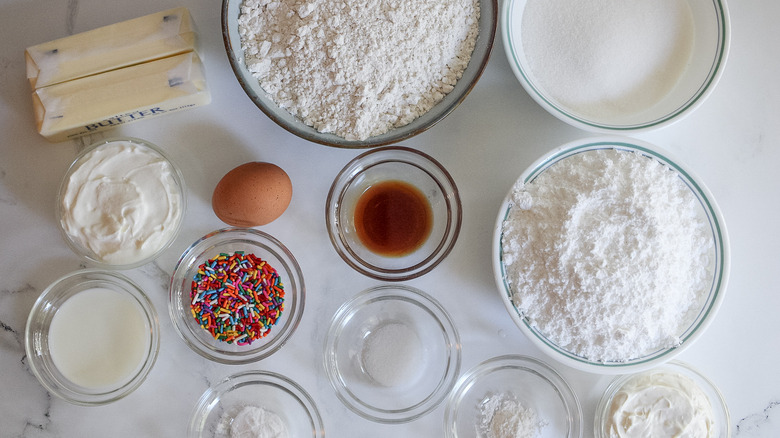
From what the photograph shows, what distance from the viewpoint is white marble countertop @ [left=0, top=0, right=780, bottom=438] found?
1.32 meters

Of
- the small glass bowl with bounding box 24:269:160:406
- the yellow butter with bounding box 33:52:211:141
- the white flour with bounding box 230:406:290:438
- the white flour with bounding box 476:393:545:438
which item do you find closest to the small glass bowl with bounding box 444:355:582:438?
the white flour with bounding box 476:393:545:438

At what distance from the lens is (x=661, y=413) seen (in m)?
1.24

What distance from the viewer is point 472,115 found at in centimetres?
134

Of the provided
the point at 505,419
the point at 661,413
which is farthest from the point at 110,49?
the point at 661,413

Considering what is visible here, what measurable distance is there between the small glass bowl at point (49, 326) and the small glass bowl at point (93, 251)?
73mm

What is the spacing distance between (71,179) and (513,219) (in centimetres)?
103

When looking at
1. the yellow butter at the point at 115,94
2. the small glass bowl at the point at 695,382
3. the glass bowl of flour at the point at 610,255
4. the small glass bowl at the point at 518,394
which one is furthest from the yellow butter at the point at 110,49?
the small glass bowl at the point at 695,382

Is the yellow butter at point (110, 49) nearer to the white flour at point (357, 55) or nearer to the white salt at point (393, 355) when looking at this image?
the white flour at point (357, 55)

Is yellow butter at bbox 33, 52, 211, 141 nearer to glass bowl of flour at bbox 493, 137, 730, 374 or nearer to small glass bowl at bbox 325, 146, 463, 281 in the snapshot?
small glass bowl at bbox 325, 146, 463, 281

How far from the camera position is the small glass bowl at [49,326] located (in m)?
1.27

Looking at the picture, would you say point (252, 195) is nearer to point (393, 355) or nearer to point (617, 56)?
point (393, 355)

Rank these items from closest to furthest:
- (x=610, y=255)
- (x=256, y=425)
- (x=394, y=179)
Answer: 1. (x=610, y=255)
2. (x=256, y=425)
3. (x=394, y=179)

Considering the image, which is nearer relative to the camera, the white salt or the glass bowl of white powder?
the glass bowl of white powder

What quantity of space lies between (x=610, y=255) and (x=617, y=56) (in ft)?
1.48
